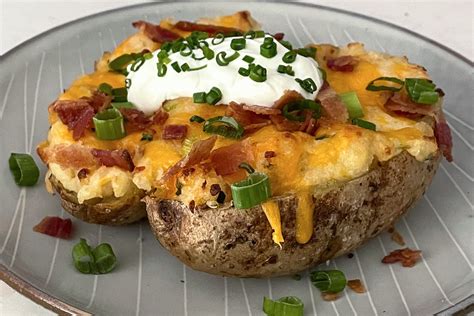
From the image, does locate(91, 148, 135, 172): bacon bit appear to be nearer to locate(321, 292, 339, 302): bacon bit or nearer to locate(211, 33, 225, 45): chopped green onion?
locate(211, 33, 225, 45): chopped green onion

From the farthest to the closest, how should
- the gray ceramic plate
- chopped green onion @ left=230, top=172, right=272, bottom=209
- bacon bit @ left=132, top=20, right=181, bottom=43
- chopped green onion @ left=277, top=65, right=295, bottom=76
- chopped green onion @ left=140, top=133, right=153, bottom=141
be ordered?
1. bacon bit @ left=132, top=20, right=181, bottom=43
2. chopped green onion @ left=277, top=65, right=295, bottom=76
3. chopped green onion @ left=140, top=133, right=153, bottom=141
4. the gray ceramic plate
5. chopped green onion @ left=230, top=172, right=272, bottom=209

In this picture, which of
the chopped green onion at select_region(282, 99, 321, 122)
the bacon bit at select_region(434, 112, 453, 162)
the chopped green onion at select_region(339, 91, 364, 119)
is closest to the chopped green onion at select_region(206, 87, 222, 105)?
the chopped green onion at select_region(282, 99, 321, 122)

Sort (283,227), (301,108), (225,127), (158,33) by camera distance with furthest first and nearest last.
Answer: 1. (158,33)
2. (301,108)
3. (225,127)
4. (283,227)

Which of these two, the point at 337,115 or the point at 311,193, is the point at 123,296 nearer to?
the point at 311,193

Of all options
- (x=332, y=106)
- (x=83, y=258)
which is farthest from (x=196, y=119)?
(x=83, y=258)

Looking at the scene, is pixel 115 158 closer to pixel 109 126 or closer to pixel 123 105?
pixel 109 126

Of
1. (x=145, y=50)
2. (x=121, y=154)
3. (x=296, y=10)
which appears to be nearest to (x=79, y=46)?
(x=145, y=50)

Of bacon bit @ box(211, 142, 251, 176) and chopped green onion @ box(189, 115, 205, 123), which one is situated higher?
chopped green onion @ box(189, 115, 205, 123)
